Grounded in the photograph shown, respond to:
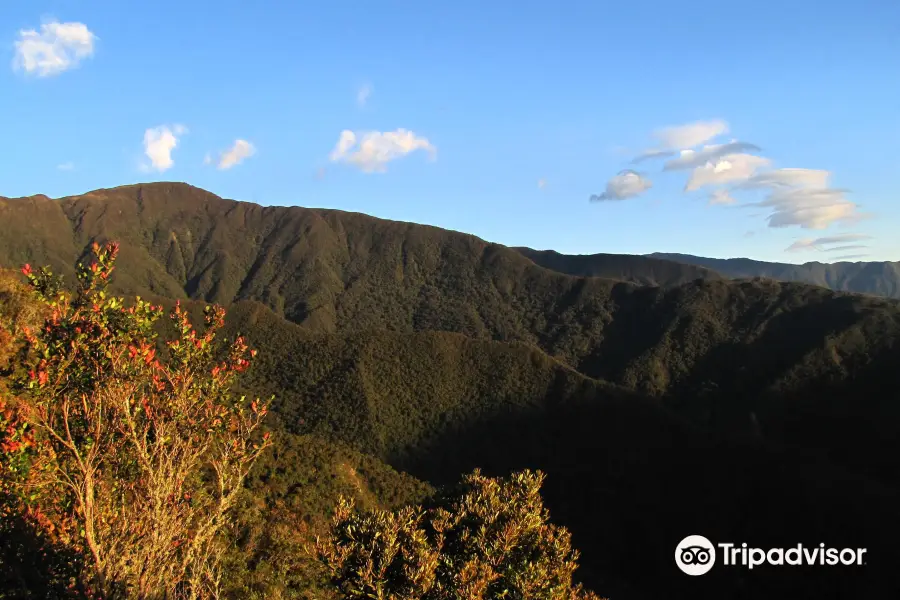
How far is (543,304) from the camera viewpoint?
171125mm

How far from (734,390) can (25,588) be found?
371 feet

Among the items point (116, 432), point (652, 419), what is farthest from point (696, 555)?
point (116, 432)

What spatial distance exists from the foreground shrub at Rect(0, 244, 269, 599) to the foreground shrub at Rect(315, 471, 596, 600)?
1982 millimetres

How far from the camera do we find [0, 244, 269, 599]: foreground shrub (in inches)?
292

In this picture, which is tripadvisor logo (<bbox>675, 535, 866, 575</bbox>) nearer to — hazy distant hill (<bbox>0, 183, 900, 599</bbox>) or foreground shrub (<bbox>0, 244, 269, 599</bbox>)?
hazy distant hill (<bbox>0, 183, 900, 599</bbox>)

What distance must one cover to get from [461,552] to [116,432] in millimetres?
5561

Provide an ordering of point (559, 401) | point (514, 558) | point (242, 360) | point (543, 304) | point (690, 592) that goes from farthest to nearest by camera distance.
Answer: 1. point (543, 304)
2. point (559, 401)
3. point (690, 592)
4. point (514, 558)
5. point (242, 360)

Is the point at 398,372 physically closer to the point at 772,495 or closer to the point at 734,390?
the point at 772,495

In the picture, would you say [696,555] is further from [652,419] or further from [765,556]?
[652,419]

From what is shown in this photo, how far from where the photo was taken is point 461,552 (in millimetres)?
9555

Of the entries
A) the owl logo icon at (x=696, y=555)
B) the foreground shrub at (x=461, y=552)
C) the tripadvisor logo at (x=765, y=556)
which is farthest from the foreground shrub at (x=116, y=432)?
the tripadvisor logo at (x=765, y=556)

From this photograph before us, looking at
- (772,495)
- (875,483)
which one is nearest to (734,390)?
(875,483)

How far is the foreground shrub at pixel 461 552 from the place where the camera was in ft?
27.6

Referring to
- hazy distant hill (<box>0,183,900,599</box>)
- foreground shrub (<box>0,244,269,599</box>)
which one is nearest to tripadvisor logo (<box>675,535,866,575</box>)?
hazy distant hill (<box>0,183,900,599</box>)
